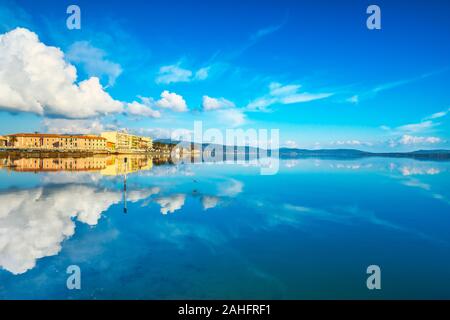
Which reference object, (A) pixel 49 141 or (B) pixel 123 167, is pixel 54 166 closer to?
(B) pixel 123 167

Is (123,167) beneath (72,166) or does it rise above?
beneath

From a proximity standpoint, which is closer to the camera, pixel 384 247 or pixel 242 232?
pixel 384 247

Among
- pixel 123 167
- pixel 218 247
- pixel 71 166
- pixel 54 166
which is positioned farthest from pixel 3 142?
pixel 218 247

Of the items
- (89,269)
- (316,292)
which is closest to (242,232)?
(316,292)

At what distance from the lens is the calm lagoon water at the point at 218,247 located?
374 inches

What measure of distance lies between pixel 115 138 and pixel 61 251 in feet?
609

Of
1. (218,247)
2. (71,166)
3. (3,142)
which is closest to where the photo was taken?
(218,247)

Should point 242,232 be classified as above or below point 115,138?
below

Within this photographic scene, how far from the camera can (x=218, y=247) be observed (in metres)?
13.6

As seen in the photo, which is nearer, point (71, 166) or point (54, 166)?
point (54, 166)

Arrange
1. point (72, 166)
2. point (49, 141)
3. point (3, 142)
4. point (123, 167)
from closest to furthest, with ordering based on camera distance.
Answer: point (72, 166)
point (123, 167)
point (3, 142)
point (49, 141)

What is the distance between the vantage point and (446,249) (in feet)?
45.2
